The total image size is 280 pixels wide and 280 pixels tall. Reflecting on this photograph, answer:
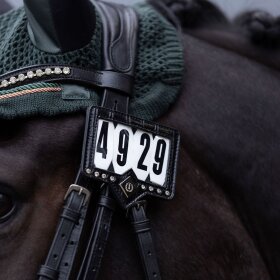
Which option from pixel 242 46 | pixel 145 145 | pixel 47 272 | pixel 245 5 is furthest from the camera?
pixel 245 5

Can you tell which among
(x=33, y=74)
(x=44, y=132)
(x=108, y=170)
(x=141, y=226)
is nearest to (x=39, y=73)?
(x=33, y=74)

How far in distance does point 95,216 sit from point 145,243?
0.11 meters

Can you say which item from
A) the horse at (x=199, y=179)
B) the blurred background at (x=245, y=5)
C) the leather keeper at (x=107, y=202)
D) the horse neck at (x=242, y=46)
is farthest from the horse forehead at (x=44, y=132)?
the blurred background at (x=245, y=5)

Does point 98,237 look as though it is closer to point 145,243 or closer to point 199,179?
point 145,243

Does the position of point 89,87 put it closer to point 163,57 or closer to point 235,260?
point 163,57

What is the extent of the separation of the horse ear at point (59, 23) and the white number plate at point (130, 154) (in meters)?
0.14

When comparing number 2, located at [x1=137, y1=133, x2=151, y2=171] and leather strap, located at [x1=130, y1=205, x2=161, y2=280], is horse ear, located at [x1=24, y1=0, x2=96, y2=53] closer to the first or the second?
number 2, located at [x1=137, y1=133, x2=151, y2=171]

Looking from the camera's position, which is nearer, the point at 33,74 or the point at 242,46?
the point at 33,74

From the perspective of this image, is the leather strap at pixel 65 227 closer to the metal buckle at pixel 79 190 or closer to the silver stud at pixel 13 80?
the metal buckle at pixel 79 190

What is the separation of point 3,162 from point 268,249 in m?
0.58

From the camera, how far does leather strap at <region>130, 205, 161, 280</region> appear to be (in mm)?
1143

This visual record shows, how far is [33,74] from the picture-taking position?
3.77 ft

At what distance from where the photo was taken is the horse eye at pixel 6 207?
1094mm

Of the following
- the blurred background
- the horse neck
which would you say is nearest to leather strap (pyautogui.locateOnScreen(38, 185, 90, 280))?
the horse neck
